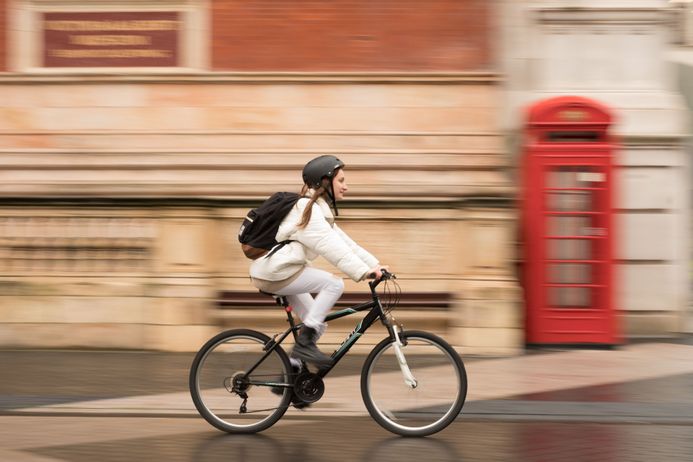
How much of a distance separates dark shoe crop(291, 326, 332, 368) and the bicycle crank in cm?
11

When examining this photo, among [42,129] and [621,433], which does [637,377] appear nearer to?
[621,433]

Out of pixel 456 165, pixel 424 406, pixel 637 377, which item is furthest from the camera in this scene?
pixel 456 165

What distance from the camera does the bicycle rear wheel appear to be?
21.6ft

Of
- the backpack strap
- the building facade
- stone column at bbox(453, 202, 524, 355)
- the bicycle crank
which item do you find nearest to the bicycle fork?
the bicycle crank

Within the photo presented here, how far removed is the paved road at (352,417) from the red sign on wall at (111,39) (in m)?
3.30

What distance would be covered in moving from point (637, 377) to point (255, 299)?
3498 millimetres

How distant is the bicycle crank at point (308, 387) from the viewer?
6.52 meters

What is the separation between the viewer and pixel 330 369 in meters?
6.48

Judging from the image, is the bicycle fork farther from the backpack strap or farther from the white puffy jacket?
the backpack strap

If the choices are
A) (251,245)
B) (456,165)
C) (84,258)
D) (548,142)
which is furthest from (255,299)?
(251,245)

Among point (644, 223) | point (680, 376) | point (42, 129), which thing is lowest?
point (680, 376)

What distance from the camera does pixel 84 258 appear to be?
10.3 meters

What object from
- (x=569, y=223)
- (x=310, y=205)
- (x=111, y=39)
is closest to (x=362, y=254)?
(x=310, y=205)

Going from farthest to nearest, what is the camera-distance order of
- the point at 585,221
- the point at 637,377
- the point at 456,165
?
the point at 456,165
the point at 585,221
the point at 637,377
